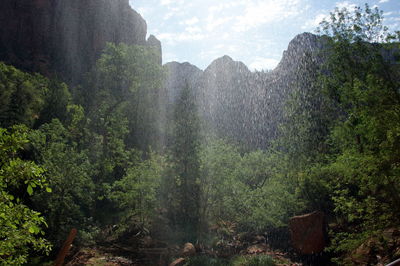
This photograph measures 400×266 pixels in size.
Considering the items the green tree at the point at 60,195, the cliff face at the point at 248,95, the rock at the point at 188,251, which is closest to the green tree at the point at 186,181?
the rock at the point at 188,251

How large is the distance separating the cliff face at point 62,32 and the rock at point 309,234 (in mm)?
55535

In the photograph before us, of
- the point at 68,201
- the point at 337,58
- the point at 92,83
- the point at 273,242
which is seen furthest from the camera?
the point at 92,83

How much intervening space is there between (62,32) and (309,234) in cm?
7107

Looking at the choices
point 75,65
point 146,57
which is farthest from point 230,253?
point 75,65

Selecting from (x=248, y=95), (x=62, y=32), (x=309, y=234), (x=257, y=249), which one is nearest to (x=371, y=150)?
(x=309, y=234)

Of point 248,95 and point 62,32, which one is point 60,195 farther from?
point 248,95

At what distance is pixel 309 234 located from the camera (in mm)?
15852

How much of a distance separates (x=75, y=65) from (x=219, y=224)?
5750 cm

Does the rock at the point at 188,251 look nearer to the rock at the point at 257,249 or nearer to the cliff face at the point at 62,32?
the rock at the point at 257,249

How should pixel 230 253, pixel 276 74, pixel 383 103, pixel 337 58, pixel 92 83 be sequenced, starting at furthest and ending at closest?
pixel 276 74 < pixel 92 83 < pixel 337 58 < pixel 230 253 < pixel 383 103

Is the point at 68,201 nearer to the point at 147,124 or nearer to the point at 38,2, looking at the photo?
the point at 147,124

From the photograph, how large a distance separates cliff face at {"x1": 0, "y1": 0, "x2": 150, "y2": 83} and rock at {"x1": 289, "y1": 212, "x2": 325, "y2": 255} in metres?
55.5

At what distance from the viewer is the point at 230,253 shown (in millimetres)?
18062

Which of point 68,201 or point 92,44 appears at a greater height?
point 92,44
